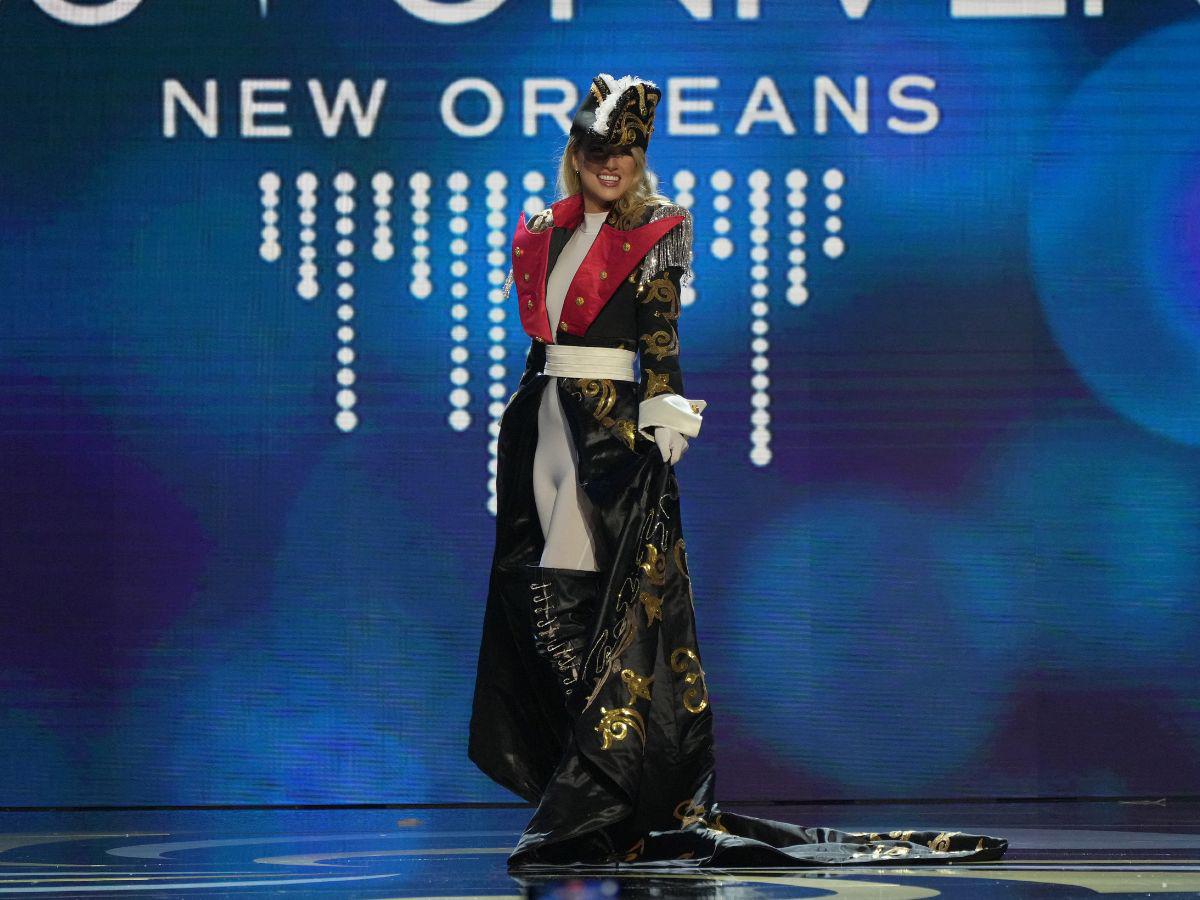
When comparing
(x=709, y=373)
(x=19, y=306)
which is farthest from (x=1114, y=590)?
(x=19, y=306)

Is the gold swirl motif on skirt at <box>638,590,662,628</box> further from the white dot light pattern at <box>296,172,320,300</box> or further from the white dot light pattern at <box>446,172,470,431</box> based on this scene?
the white dot light pattern at <box>296,172,320,300</box>

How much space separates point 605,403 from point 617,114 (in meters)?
0.50

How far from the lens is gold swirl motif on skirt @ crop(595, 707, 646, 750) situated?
9.85ft

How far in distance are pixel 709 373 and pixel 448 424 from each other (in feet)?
Answer: 2.03

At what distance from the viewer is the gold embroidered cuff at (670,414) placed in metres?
3.05

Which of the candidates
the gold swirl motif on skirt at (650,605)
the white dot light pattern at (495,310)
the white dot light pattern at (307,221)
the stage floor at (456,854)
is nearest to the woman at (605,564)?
the gold swirl motif on skirt at (650,605)

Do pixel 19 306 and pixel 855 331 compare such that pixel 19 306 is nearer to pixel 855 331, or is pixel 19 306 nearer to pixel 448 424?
pixel 448 424

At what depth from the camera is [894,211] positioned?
165 inches

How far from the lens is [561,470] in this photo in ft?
10.4

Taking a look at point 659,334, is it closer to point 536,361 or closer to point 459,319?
point 536,361

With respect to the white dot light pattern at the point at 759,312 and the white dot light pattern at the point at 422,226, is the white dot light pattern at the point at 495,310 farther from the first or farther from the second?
the white dot light pattern at the point at 759,312

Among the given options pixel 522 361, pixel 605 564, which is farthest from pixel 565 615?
pixel 522 361

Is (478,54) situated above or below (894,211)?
above

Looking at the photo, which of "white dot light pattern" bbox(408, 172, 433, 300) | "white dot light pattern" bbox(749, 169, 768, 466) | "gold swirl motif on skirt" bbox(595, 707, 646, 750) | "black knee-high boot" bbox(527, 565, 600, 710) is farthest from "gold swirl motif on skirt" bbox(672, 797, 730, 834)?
"white dot light pattern" bbox(408, 172, 433, 300)
